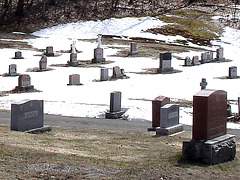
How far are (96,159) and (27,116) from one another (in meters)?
4.74

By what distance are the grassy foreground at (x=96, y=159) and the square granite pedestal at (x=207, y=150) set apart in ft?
0.48

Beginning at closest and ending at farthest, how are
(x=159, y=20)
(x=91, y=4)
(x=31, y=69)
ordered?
(x=31, y=69) < (x=159, y=20) < (x=91, y=4)

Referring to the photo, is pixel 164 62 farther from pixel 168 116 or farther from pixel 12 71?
pixel 168 116

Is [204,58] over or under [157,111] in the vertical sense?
over

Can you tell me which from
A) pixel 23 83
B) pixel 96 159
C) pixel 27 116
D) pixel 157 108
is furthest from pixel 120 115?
pixel 96 159

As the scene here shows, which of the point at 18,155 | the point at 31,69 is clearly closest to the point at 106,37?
the point at 31,69

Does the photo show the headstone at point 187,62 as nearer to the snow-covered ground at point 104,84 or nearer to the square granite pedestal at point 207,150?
the snow-covered ground at point 104,84

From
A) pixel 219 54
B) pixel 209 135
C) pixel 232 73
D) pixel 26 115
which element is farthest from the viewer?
pixel 219 54

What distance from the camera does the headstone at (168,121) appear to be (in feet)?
51.7

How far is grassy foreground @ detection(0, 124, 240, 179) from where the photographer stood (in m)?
9.23

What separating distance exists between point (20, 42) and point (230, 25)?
2568 centimetres

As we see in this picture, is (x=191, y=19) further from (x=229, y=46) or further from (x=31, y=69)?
(x=31, y=69)

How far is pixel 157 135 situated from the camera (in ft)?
51.2

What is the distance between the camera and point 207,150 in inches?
418
